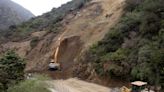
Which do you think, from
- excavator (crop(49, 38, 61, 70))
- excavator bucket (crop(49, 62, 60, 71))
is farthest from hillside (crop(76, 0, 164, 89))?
excavator (crop(49, 38, 61, 70))

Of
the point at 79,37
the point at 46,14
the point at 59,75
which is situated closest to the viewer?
the point at 59,75

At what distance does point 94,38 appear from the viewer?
57281 mm

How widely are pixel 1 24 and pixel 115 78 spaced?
97996mm

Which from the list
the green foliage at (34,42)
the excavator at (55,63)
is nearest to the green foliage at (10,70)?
the excavator at (55,63)

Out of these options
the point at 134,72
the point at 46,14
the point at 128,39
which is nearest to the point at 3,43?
the point at 46,14

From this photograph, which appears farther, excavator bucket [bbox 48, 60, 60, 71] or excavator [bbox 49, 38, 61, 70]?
excavator [bbox 49, 38, 61, 70]

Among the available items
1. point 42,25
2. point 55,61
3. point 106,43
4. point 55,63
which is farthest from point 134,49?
point 42,25

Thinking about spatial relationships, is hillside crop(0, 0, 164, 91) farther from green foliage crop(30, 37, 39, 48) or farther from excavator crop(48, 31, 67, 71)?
excavator crop(48, 31, 67, 71)

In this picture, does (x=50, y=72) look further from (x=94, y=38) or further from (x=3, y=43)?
(x=3, y=43)

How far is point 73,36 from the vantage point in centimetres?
6300

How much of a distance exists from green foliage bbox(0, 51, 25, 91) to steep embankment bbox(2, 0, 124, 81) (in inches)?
798

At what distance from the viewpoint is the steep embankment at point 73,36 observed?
57237 millimetres

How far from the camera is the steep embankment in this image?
57.2 m

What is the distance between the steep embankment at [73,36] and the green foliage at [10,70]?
20.3 m
